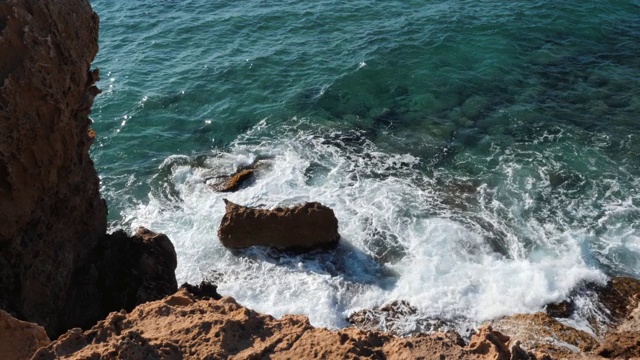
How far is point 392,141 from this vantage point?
77.6 feet

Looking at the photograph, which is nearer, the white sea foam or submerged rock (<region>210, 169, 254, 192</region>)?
the white sea foam

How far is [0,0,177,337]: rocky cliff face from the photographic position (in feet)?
37.9

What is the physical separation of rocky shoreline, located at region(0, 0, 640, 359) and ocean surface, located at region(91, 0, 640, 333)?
5.81 feet

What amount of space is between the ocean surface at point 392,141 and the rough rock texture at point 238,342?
7.53m

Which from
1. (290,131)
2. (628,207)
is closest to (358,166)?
(290,131)

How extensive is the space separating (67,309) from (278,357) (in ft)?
25.4

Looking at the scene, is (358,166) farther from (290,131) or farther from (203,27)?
(203,27)

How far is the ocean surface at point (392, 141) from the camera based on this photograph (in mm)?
17391

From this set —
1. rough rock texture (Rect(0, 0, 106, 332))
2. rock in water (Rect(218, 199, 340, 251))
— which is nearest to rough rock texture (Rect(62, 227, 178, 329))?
rough rock texture (Rect(0, 0, 106, 332))

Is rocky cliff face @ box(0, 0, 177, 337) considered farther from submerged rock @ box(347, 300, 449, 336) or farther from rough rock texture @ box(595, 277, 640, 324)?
rough rock texture @ box(595, 277, 640, 324)

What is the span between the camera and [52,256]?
13117 millimetres

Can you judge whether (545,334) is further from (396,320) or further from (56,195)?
(56,195)

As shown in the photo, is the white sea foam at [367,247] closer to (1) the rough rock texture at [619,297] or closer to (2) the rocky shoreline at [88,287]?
(1) the rough rock texture at [619,297]

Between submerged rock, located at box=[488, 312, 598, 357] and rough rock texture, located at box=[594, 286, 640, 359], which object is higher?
rough rock texture, located at box=[594, 286, 640, 359]
